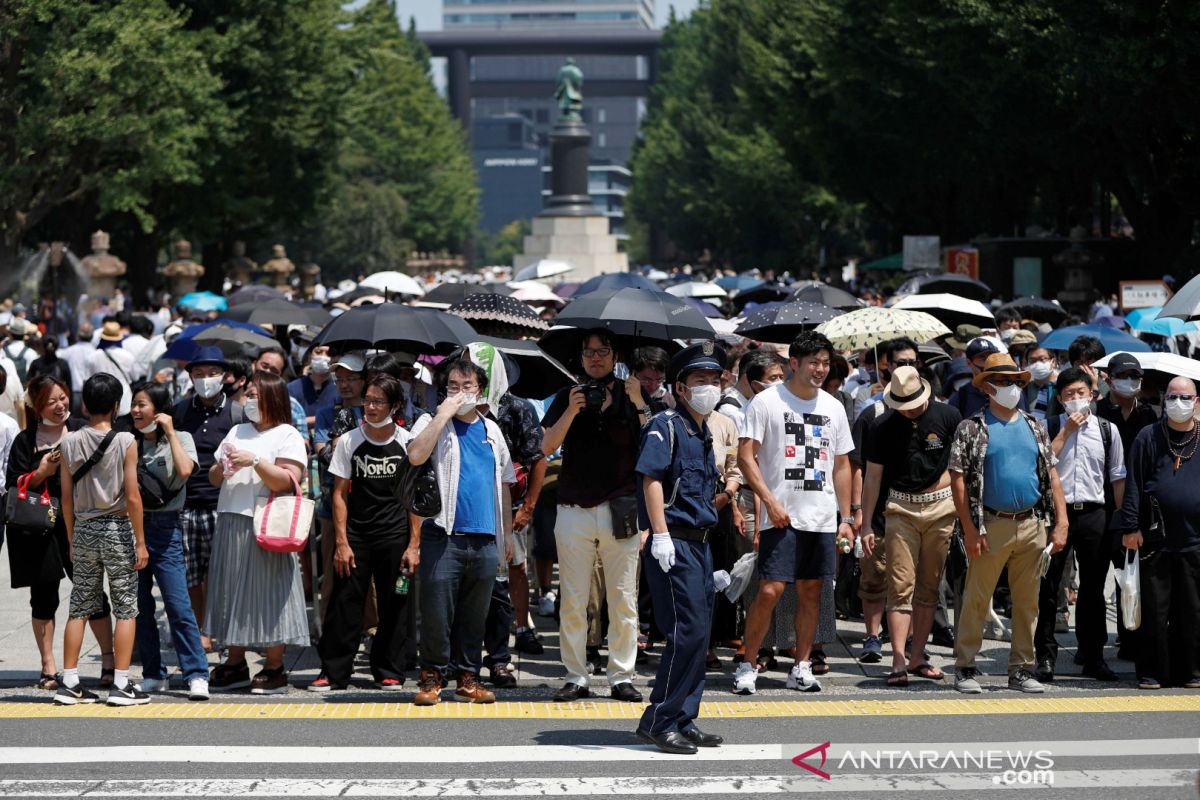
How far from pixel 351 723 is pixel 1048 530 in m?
3.97

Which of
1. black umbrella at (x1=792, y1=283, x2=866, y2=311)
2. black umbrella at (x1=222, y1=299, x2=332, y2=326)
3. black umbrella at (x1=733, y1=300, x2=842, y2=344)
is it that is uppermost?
black umbrella at (x1=792, y1=283, x2=866, y2=311)

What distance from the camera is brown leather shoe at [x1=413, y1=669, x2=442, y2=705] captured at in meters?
9.33

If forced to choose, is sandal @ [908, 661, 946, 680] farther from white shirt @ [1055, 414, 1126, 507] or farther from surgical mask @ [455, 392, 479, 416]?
surgical mask @ [455, 392, 479, 416]

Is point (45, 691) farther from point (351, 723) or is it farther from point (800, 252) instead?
point (800, 252)

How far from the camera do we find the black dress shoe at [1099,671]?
33.2 ft

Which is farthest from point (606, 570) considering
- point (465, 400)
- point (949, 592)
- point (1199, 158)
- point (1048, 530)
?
point (1199, 158)

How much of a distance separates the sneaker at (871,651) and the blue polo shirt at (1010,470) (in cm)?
139

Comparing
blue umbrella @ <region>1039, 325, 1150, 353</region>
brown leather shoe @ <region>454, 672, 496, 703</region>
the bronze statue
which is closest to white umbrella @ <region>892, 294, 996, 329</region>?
blue umbrella @ <region>1039, 325, 1150, 353</region>

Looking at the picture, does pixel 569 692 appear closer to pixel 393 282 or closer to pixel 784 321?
pixel 784 321

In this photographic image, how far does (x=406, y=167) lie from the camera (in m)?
85.2

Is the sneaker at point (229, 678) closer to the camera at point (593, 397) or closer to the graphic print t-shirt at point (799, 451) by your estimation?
the camera at point (593, 397)

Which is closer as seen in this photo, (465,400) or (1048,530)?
(465,400)

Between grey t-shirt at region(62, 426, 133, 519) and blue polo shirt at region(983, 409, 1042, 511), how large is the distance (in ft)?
15.2

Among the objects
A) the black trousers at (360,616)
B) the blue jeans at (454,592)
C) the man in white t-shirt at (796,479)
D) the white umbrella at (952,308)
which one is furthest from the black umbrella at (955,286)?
the blue jeans at (454,592)
